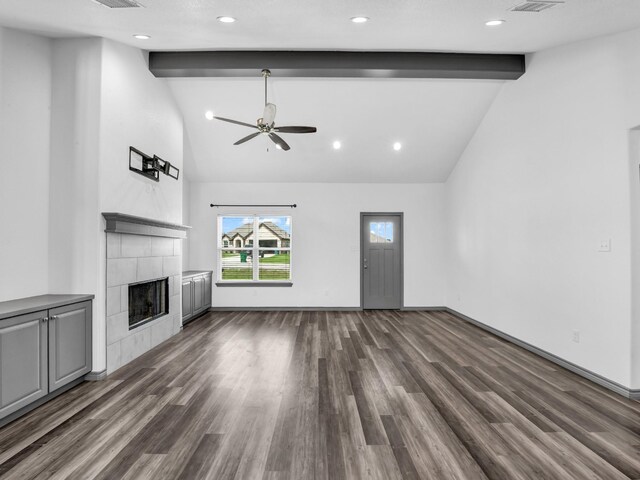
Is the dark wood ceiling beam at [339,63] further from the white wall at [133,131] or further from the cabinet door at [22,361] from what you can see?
the cabinet door at [22,361]

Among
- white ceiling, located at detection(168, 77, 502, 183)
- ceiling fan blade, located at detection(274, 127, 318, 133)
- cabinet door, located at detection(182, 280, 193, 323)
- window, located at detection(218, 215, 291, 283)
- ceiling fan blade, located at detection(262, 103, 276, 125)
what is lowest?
cabinet door, located at detection(182, 280, 193, 323)

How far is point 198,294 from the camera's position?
21.9 feet

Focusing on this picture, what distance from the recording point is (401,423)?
263 cm

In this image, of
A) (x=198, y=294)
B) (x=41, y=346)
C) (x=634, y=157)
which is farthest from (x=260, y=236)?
(x=634, y=157)

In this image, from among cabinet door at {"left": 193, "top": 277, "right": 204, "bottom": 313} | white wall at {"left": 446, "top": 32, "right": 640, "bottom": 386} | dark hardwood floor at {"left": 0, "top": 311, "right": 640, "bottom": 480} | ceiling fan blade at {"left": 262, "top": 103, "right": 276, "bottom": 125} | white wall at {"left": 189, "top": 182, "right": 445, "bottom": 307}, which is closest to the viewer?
dark hardwood floor at {"left": 0, "top": 311, "right": 640, "bottom": 480}

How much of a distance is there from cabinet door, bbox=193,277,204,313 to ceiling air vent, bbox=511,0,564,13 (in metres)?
5.81

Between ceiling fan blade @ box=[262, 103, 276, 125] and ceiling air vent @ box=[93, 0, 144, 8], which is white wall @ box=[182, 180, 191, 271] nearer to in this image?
ceiling fan blade @ box=[262, 103, 276, 125]

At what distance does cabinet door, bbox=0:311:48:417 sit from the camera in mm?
2564

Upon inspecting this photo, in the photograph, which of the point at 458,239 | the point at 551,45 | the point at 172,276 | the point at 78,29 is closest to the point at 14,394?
the point at 172,276

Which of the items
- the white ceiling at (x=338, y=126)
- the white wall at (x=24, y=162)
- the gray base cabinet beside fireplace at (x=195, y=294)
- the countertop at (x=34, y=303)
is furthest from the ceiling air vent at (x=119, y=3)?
the gray base cabinet beside fireplace at (x=195, y=294)

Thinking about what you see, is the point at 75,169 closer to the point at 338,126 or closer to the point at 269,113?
the point at 269,113

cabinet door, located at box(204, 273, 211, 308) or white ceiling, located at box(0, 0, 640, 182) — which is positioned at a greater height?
white ceiling, located at box(0, 0, 640, 182)

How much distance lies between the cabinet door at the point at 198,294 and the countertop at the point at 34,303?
3003mm

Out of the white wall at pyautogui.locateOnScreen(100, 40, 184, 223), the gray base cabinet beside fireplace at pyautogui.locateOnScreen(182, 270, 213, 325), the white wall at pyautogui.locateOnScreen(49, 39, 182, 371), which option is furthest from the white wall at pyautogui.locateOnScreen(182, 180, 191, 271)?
the white wall at pyautogui.locateOnScreen(49, 39, 182, 371)
